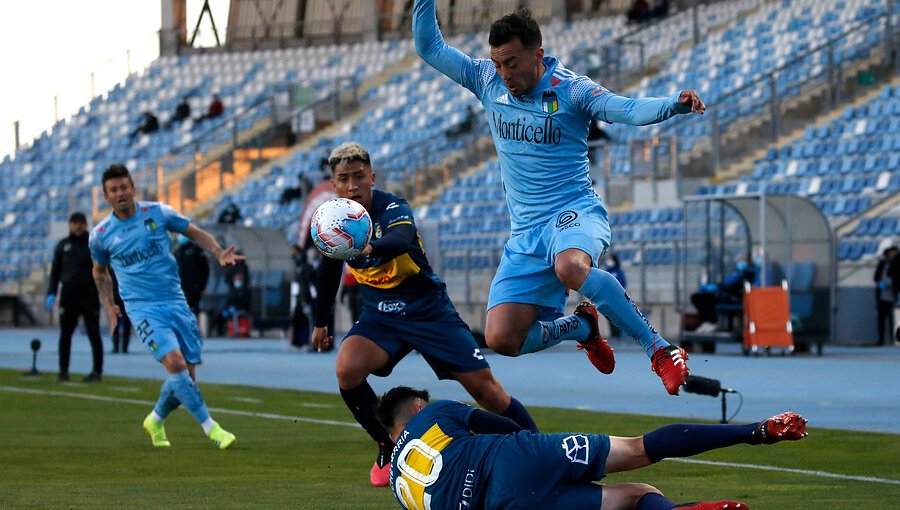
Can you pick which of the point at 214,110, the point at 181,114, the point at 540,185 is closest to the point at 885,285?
the point at 540,185

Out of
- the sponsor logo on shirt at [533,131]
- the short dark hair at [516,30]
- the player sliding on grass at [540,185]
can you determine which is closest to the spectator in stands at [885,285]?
the player sliding on grass at [540,185]

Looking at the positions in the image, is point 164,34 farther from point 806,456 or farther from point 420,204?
point 806,456

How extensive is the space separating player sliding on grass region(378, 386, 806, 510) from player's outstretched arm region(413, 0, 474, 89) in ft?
10.3

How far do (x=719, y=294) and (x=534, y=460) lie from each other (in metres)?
19.6

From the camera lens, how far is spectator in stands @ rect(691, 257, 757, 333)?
2578cm

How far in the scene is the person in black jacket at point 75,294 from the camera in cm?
2067

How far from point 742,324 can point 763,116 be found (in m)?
8.50

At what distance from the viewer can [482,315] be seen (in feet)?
107

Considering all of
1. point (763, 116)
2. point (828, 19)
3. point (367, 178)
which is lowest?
point (367, 178)

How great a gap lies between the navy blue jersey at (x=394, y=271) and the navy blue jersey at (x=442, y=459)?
8.73ft

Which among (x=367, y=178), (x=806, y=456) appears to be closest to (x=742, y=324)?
(x=806, y=456)

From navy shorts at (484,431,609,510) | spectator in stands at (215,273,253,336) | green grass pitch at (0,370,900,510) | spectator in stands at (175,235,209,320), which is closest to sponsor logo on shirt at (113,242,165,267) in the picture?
green grass pitch at (0,370,900,510)

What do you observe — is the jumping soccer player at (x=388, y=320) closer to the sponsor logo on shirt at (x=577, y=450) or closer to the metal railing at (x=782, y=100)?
the sponsor logo on shirt at (x=577, y=450)

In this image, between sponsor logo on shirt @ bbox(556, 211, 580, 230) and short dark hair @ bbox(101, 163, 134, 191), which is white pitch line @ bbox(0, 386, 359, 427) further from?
sponsor logo on shirt @ bbox(556, 211, 580, 230)
